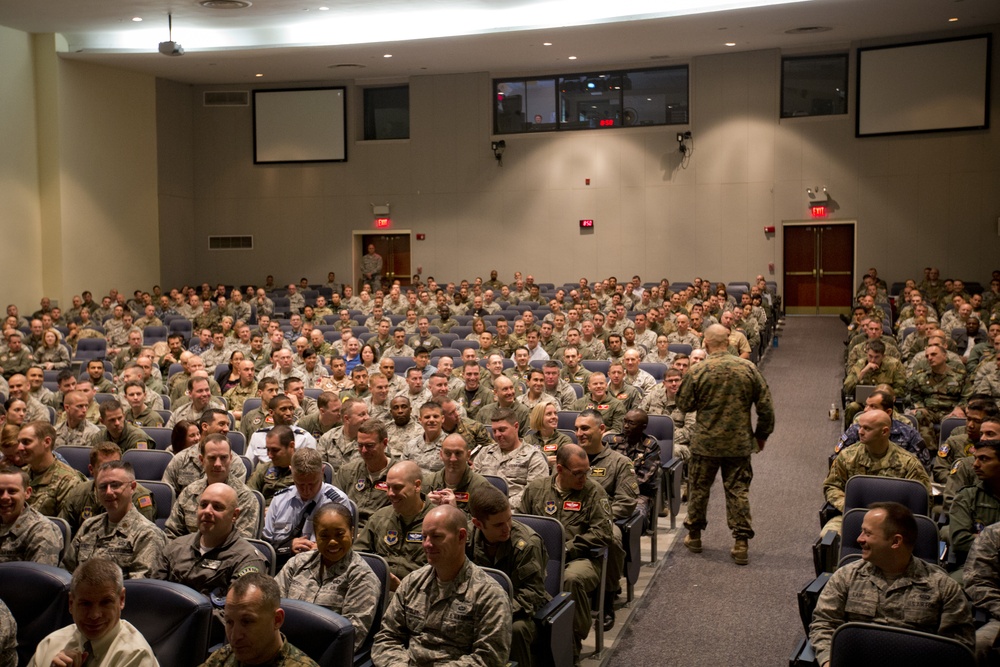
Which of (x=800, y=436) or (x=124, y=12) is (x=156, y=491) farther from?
(x=124, y=12)

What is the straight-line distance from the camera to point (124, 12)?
13.5m

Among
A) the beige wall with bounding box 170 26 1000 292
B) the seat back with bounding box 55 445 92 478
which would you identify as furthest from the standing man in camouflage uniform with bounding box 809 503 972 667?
the beige wall with bounding box 170 26 1000 292

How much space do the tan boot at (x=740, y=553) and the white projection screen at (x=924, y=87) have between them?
12579 mm

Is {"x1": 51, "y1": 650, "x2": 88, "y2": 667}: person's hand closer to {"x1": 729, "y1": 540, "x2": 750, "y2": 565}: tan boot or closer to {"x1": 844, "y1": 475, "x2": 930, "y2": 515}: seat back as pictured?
{"x1": 844, "y1": 475, "x2": 930, "y2": 515}: seat back

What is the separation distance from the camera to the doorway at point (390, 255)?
19.4 metres

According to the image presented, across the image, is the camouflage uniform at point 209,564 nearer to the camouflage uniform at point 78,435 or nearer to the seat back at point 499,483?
the seat back at point 499,483

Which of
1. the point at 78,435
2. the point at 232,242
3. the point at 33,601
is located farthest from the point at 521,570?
the point at 232,242

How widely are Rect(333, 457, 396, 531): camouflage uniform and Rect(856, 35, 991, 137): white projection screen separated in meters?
13.9

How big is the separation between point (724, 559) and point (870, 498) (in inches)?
54.4

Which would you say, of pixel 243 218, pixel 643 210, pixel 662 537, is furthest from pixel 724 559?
pixel 243 218

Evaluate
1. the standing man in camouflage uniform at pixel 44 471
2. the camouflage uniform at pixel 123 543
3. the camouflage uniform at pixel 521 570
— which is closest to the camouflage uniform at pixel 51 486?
the standing man in camouflage uniform at pixel 44 471

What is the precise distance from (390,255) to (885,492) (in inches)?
623

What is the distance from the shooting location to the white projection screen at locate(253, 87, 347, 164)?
1898 centimetres

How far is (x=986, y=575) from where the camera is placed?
141 inches
